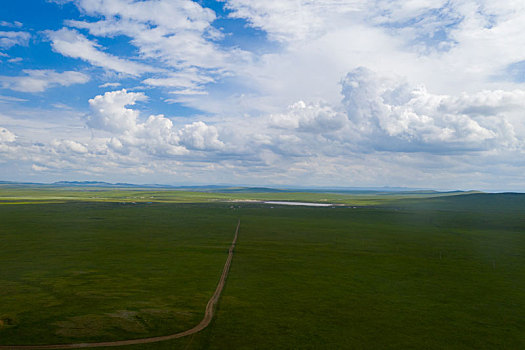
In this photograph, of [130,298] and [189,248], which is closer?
[130,298]

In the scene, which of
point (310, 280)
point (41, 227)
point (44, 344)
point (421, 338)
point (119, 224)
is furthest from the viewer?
point (119, 224)

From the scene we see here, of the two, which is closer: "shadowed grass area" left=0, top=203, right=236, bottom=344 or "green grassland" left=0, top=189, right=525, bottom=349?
"green grassland" left=0, top=189, right=525, bottom=349

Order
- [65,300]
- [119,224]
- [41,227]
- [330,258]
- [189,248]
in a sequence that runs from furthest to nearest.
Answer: [119,224]
[41,227]
[189,248]
[330,258]
[65,300]

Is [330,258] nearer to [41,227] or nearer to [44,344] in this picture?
[44,344]

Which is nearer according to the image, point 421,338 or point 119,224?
point 421,338

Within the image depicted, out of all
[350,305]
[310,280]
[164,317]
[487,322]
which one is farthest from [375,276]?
[164,317]

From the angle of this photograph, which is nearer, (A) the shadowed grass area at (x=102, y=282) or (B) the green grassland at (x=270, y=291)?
(B) the green grassland at (x=270, y=291)

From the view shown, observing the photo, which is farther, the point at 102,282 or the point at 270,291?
the point at 102,282

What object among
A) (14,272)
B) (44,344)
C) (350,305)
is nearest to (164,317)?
(44,344)

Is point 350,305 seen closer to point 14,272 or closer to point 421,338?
point 421,338
